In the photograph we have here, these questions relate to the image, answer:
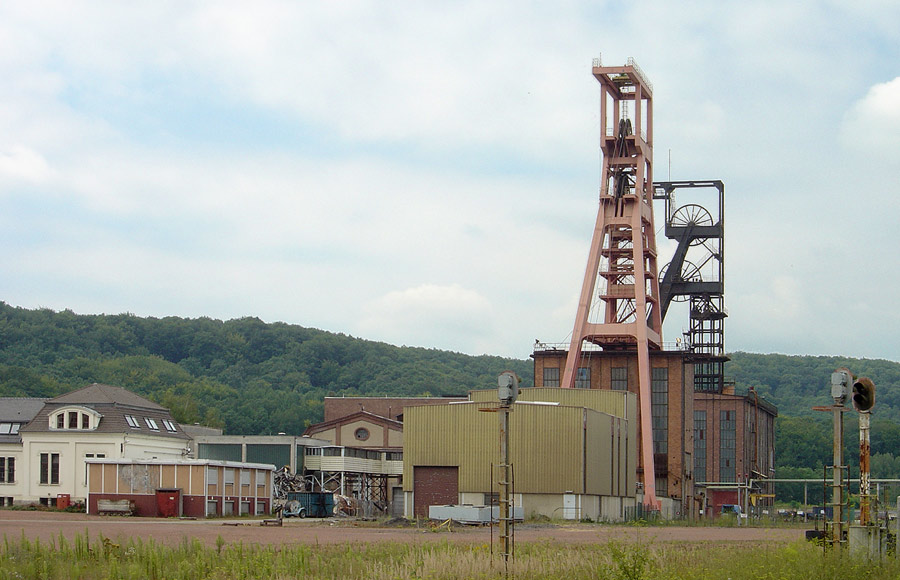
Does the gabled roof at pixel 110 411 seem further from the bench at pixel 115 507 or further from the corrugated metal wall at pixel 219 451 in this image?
the bench at pixel 115 507

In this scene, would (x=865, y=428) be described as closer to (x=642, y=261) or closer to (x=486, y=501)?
(x=486, y=501)

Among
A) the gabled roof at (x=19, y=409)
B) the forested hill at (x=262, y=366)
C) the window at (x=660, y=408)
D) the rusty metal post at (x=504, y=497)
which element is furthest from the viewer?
the forested hill at (x=262, y=366)

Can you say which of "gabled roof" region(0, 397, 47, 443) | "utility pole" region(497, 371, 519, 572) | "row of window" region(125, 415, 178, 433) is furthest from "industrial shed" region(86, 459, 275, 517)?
"utility pole" region(497, 371, 519, 572)

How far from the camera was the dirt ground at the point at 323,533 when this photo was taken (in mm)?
32531

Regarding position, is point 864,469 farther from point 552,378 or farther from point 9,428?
point 552,378

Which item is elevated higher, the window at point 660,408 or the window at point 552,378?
the window at point 552,378

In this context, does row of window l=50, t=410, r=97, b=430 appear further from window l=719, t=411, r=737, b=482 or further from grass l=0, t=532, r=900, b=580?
window l=719, t=411, r=737, b=482

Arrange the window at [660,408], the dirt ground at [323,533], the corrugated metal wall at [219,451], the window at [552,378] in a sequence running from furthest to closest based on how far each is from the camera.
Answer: the window at [552,378]
the window at [660,408]
the corrugated metal wall at [219,451]
the dirt ground at [323,533]

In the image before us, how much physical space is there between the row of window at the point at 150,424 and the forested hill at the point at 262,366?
189 feet

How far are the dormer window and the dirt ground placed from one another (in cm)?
1184

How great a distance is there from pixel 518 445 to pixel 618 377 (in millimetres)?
20515

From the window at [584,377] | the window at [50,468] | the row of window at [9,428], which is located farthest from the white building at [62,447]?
the window at [584,377]

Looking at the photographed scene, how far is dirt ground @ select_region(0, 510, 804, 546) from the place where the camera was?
107 feet

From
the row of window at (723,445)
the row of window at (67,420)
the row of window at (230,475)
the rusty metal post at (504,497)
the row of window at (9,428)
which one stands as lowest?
the row of window at (723,445)
